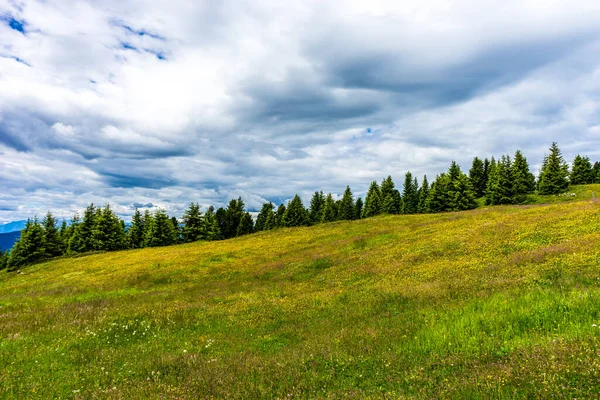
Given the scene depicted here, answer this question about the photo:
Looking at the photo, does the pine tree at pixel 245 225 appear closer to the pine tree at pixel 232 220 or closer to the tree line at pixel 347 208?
the pine tree at pixel 232 220

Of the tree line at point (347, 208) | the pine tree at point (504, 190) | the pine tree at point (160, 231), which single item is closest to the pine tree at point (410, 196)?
the tree line at point (347, 208)

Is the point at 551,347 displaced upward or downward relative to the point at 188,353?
upward

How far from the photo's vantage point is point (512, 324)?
7594 mm

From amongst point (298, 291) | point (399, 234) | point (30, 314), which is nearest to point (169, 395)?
point (298, 291)

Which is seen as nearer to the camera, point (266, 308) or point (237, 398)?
point (237, 398)

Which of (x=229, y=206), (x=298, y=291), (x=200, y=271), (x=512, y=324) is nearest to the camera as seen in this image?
(x=512, y=324)

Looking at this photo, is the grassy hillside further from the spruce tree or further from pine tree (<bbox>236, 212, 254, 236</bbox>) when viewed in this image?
pine tree (<bbox>236, 212, 254, 236</bbox>)

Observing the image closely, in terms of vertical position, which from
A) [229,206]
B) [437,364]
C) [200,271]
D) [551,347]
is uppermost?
[229,206]

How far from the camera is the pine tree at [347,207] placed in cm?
10449

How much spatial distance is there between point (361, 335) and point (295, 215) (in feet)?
298

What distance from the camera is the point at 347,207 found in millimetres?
104812

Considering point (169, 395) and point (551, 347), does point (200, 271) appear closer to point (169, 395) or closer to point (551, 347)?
point (169, 395)

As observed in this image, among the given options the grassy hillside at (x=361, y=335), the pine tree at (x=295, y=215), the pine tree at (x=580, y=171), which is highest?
the pine tree at (x=580, y=171)

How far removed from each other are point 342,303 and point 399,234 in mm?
21246
